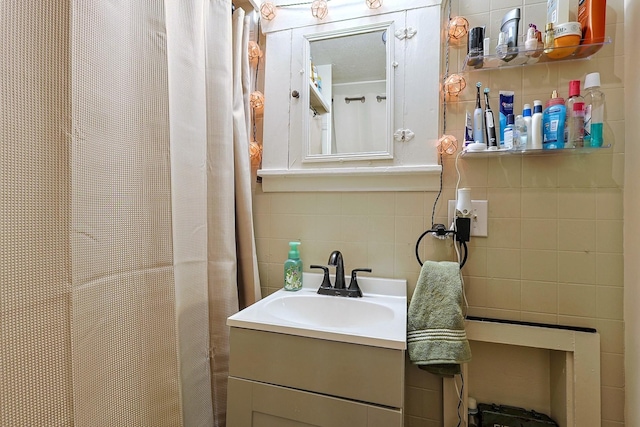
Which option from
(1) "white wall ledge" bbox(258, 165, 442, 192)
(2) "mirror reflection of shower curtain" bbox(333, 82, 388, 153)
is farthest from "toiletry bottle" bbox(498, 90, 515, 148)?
(2) "mirror reflection of shower curtain" bbox(333, 82, 388, 153)

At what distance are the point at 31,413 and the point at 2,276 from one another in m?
0.25

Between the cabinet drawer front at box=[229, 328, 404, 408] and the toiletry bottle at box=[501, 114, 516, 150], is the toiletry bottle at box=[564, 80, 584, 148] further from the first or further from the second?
the cabinet drawer front at box=[229, 328, 404, 408]

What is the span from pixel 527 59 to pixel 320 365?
3.89 feet

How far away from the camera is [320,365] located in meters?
0.77

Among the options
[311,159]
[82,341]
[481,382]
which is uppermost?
[311,159]

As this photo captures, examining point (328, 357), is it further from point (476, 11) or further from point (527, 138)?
point (476, 11)

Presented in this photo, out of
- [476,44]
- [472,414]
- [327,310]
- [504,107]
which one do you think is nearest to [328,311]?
[327,310]

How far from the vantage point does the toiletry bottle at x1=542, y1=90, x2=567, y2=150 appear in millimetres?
903

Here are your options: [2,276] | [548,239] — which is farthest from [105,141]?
[548,239]

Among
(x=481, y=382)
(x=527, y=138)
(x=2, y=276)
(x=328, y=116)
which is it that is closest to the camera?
(x=2, y=276)

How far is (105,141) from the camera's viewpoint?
0.63 metres

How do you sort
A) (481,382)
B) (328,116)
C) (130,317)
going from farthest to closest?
(328,116), (481,382), (130,317)

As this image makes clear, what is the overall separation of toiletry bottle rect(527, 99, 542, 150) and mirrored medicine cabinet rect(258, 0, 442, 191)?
0.96ft

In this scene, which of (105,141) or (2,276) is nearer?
(2,276)
